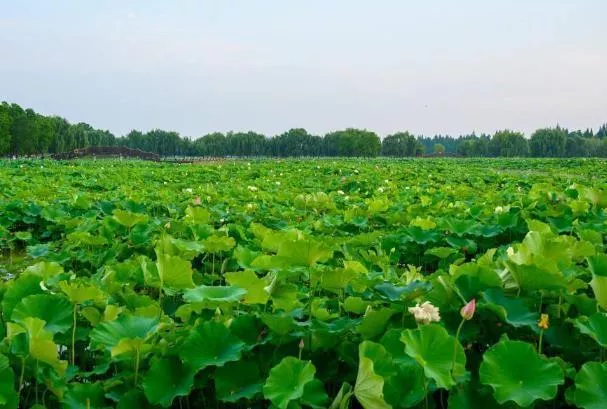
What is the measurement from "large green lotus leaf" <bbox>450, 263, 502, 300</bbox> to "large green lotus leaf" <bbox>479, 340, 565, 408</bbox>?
0.26 m

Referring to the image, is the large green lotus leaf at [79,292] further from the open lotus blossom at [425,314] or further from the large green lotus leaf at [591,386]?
the large green lotus leaf at [591,386]

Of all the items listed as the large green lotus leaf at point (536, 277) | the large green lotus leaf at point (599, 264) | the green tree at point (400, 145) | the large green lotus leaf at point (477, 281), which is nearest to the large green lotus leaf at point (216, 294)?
the large green lotus leaf at point (477, 281)

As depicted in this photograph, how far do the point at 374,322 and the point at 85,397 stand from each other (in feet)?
2.67

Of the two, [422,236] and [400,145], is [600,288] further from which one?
[400,145]

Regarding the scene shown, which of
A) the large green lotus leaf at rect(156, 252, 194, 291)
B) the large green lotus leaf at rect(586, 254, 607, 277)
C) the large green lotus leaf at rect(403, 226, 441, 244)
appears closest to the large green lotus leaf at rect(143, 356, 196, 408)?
the large green lotus leaf at rect(156, 252, 194, 291)

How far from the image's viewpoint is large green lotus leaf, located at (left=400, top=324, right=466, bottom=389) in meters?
1.25

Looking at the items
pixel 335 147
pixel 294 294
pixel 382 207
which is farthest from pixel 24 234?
pixel 335 147

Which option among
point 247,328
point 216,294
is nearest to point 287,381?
point 247,328

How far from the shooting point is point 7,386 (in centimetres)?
130

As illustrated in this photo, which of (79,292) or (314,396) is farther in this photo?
(79,292)

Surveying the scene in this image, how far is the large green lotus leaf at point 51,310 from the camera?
1580 mm

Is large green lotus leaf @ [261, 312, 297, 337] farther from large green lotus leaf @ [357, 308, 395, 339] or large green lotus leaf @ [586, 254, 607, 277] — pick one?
large green lotus leaf @ [586, 254, 607, 277]

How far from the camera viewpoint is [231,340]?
148cm

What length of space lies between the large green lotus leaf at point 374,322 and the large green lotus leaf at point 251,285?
326 millimetres
